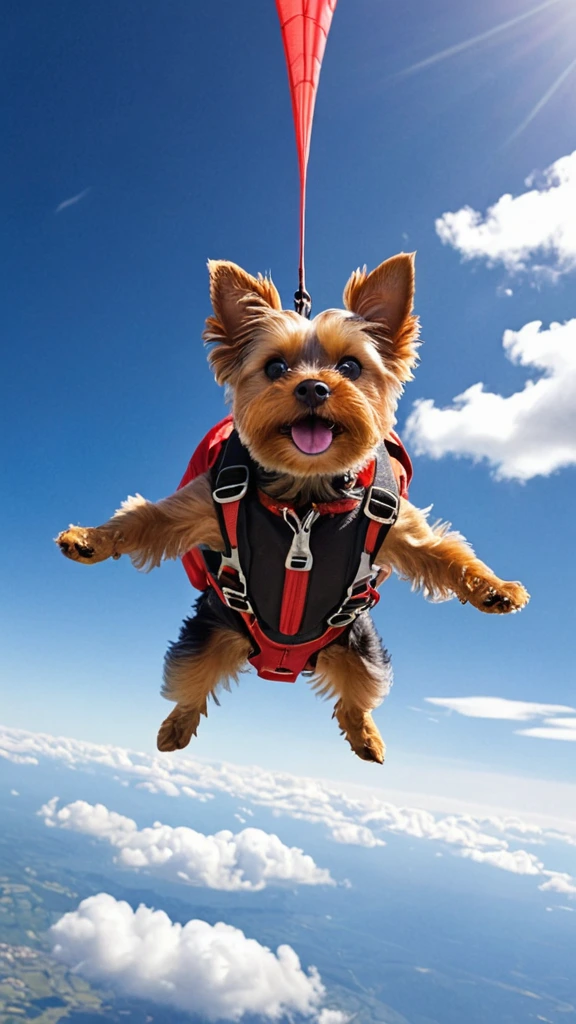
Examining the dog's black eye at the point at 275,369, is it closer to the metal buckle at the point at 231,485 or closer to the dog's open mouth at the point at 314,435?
the dog's open mouth at the point at 314,435

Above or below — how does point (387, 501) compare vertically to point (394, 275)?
below

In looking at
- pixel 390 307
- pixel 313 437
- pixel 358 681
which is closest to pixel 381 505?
pixel 313 437

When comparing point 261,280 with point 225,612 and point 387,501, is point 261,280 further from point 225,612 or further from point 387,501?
point 225,612

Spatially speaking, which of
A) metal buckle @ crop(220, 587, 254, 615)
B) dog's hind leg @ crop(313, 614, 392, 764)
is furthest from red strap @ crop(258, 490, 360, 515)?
dog's hind leg @ crop(313, 614, 392, 764)

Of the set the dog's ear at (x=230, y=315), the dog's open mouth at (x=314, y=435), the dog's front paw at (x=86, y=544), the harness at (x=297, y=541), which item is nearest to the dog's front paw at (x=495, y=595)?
the harness at (x=297, y=541)

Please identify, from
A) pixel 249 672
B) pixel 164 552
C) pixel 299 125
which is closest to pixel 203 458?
pixel 164 552

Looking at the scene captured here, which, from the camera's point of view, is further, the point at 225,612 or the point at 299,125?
the point at 299,125

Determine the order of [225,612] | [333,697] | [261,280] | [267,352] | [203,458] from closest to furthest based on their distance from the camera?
[267,352]
[261,280]
[203,458]
[225,612]
[333,697]
